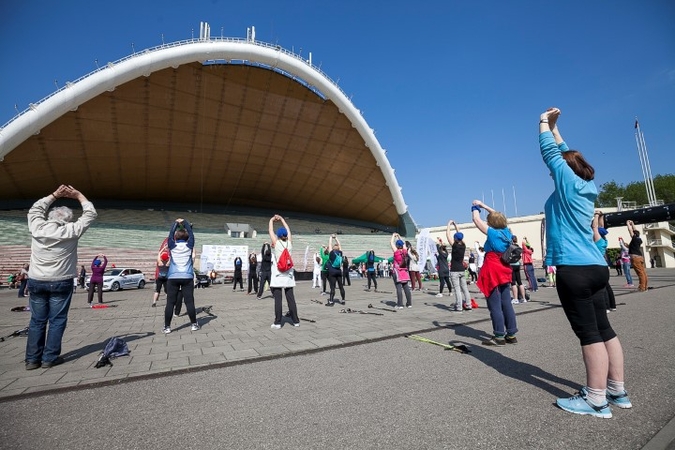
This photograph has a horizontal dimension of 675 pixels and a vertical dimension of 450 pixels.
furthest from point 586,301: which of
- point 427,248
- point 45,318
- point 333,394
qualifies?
point 427,248

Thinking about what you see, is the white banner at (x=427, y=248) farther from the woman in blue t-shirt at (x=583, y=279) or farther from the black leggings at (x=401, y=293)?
the woman in blue t-shirt at (x=583, y=279)

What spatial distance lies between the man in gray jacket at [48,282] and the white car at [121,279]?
1694cm

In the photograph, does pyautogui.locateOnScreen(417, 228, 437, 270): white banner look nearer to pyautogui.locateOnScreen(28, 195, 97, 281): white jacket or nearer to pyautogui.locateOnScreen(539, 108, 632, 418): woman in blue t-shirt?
pyautogui.locateOnScreen(539, 108, 632, 418): woman in blue t-shirt

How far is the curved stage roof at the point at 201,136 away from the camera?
24.6 meters

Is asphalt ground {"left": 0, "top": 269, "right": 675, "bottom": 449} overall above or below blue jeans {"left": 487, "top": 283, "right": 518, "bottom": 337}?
below

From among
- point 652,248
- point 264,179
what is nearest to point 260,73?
point 264,179

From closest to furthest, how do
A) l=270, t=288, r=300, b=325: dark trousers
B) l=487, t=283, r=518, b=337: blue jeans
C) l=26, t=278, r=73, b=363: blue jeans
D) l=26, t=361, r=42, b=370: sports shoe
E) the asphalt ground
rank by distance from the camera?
the asphalt ground
l=26, t=361, r=42, b=370: sports shoe
l=26, t=278, r=73, b=363: blue jeans
l=487, t=283, r=518, b=337: blue jeans
l=270, t=288, r=300, b=325: dark trousers

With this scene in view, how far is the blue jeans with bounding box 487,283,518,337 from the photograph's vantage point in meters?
4.49

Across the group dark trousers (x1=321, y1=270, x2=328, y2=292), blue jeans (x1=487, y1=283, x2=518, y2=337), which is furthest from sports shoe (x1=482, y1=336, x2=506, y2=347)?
dark trousers (x1=321, y1=270, x2=328, y2=292)

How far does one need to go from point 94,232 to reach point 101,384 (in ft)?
88.7

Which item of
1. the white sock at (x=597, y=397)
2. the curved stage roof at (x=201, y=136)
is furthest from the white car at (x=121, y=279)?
the white sock at (x=597, y=397)

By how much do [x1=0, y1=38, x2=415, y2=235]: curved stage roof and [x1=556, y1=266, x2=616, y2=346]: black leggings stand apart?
93.3ft

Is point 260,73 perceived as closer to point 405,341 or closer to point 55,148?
point 55,148

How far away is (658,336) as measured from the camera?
4371mm
